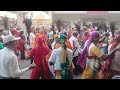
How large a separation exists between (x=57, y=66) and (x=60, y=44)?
0.36 metres

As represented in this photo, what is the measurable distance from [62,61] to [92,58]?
48cm

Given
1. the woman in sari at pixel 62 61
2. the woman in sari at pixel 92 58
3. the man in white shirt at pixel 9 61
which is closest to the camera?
the man in white shirt at pixel 9 61

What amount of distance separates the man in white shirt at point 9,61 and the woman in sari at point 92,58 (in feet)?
3.17

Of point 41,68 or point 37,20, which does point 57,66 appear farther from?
point 37,20

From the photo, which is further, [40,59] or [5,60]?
[40,59]

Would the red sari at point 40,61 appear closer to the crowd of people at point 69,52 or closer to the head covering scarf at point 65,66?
the crowd of people at point 69,52

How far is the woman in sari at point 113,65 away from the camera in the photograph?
3.78m

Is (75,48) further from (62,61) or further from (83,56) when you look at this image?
A: (62,61)

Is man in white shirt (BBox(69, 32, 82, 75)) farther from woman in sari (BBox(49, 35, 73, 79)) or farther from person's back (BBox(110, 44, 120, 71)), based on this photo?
person's back (BBox(110, 44, 120, 71))

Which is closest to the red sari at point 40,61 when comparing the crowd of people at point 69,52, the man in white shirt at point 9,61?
the crowd of people at point 69,52

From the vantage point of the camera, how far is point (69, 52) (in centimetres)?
386

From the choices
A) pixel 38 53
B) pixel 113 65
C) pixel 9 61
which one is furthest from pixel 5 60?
pixel 113 65

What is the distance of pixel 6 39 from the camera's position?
3.29m
